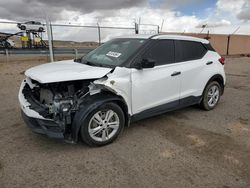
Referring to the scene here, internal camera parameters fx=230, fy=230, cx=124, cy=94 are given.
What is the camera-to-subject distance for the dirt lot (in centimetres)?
A: 274

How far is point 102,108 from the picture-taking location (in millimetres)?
3375

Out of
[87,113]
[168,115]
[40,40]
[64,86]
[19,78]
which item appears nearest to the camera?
[87,113]

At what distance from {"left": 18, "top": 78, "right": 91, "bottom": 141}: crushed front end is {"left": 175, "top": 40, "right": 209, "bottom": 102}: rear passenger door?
197 cm

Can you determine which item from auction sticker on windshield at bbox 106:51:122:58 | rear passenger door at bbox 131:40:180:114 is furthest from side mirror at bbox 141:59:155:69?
auction sticker on windshield at bbox 106:51:122:58

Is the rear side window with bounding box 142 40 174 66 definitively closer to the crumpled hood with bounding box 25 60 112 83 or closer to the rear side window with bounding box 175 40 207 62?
the rear side window with bounding box 175 40 207 62

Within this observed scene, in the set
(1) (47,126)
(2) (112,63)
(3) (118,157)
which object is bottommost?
(3) (118,157)

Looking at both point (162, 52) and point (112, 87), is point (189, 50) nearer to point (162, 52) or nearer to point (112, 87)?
point (162, 52)

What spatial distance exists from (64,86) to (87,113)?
2.20 feet

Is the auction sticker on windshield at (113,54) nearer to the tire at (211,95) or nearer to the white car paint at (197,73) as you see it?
the white car paint at (197,73)

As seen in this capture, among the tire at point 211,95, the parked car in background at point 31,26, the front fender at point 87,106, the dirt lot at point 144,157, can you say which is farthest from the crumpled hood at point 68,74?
the parked car in background at point 31,26

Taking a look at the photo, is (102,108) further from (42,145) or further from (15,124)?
(15,124)

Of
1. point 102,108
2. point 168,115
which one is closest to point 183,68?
point 168,115

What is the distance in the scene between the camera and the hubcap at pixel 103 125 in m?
3.39

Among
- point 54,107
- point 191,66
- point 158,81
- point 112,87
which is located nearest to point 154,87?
point 158,81
